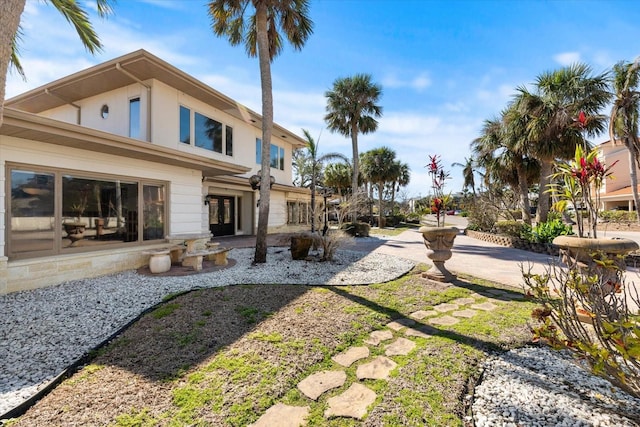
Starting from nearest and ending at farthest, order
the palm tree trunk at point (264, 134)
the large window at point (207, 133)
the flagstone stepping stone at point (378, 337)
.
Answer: the flagstone stepping stone at point (378, 337), the palm tree trunk at point (264, 134), the large window at point (207, 133)

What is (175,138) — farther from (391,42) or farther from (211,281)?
(391,42)

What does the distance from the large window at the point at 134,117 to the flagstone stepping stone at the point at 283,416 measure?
1141cm

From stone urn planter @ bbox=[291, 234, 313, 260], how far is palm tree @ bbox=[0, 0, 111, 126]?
700cm

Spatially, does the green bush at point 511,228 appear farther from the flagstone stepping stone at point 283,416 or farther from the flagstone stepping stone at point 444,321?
the flagstone stepping stone at point 283,416

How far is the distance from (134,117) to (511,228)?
55.5 feet

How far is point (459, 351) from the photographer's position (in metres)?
Result: 3.37

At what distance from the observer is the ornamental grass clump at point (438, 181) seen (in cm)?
664

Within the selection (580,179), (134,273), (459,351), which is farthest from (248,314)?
(580,179)

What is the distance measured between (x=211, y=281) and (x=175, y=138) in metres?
7.33

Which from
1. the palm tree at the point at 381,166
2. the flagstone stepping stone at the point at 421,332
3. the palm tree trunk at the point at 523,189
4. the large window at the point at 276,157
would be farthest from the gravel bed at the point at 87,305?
the palm tree at the point at 381,166

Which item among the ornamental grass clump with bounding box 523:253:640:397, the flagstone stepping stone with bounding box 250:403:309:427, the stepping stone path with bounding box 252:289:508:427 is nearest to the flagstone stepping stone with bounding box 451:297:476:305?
the stepping stone path with bounding box 252:289:508:427

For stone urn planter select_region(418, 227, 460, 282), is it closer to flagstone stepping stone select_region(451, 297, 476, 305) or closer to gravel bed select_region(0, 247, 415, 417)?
gravel bed select_region(0, 247, 415, 417)

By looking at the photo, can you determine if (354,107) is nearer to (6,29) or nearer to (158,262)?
(158,262)

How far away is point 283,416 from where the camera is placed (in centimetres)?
236
